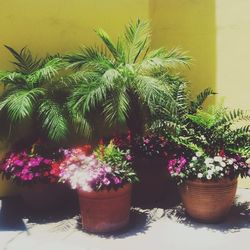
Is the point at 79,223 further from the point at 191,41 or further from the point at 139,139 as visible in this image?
the point at 191,41

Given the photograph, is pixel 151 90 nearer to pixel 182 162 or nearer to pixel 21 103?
pixel 182 162

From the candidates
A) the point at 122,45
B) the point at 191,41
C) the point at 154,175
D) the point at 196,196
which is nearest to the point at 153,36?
the point at 191,41

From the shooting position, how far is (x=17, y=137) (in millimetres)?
6270

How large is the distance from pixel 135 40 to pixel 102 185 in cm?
221

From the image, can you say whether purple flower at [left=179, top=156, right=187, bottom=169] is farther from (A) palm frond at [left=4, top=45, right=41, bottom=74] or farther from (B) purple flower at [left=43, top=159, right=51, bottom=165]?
(A) palm frond at [left=4, top=45, right=41, bottom=74]

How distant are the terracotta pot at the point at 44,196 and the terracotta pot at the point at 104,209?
69cm

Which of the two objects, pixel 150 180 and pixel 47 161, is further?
pixel 150 180

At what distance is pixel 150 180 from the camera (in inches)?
245

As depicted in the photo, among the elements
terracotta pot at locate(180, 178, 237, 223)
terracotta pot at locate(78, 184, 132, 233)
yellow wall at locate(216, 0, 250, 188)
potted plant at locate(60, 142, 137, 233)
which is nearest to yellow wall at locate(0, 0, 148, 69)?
yellow wall at locate(216, 0, 250, 188)

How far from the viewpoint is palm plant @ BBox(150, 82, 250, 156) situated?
18.1ft

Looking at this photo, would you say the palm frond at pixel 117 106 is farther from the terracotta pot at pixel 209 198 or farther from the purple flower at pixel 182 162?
the terracotta pot at pixel 209 198

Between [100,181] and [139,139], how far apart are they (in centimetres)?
129

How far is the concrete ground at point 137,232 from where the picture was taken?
4930 millimetres

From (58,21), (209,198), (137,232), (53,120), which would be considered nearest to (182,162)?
(209,198)
